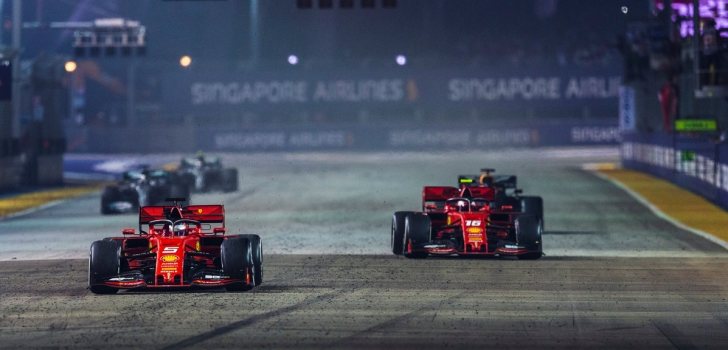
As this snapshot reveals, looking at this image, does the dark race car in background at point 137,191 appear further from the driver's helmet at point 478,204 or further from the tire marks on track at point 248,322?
the tire marks on track at point 248,322

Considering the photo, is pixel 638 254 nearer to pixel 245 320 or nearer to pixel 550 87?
pixel 245 320

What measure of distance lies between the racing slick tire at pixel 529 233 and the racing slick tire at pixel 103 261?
7.04 m

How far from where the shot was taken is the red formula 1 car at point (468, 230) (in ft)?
69.6

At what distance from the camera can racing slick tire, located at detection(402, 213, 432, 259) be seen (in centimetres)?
2133

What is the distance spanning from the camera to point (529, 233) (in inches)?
833

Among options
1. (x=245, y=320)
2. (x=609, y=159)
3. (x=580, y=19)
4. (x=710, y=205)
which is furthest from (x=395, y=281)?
(x=580, y=19)

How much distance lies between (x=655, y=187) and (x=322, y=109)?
3682 cm

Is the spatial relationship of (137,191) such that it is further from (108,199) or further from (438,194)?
(438,194)

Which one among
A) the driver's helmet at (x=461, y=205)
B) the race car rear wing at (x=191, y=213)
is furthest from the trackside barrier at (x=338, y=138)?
the race car rear wing at (x=191, y=213)

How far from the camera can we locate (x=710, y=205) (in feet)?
115

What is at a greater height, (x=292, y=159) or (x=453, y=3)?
(x=453, y=3)

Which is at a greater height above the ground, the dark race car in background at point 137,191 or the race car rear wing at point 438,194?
the race car rear wing at point 438,194

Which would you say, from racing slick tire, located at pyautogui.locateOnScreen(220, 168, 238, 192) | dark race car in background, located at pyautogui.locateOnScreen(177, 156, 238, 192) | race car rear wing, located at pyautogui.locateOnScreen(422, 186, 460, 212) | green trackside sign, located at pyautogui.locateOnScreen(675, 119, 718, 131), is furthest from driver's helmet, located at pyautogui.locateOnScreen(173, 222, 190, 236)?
racing slick tire, located at pyautogui.locateOnScreen(220, 168, 238, 192)

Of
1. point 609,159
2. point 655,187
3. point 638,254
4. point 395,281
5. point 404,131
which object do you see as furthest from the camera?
point 404,131
